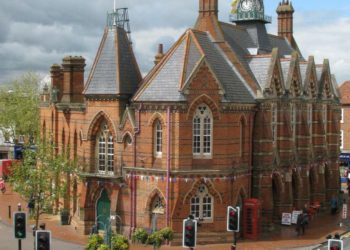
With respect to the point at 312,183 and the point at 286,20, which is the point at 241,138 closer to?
the point at 312,183

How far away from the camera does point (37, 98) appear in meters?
80.9

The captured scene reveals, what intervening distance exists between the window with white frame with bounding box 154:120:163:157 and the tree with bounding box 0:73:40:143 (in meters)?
42.5

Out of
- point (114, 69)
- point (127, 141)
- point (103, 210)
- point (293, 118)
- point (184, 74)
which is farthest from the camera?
point (293, 118)

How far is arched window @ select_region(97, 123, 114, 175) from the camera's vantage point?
126 feet

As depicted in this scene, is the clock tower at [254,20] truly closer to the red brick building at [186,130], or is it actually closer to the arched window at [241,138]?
the red brick building at [186,130]

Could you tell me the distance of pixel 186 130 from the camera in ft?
115

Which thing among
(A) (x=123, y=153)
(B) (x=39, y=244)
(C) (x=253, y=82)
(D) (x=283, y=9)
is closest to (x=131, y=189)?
(A) (x=123, y=153)

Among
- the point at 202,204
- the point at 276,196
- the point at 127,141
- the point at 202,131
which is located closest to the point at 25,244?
the point at 127,141

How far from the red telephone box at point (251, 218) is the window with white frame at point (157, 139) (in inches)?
259

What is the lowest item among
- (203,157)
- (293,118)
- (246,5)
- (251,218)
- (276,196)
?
(251,218)

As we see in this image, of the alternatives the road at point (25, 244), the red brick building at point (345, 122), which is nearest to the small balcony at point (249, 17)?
the road at point (25, 244)

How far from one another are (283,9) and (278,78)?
1766 centimetres

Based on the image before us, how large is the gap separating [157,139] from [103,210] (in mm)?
6191

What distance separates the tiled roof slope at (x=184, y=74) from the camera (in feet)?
116
